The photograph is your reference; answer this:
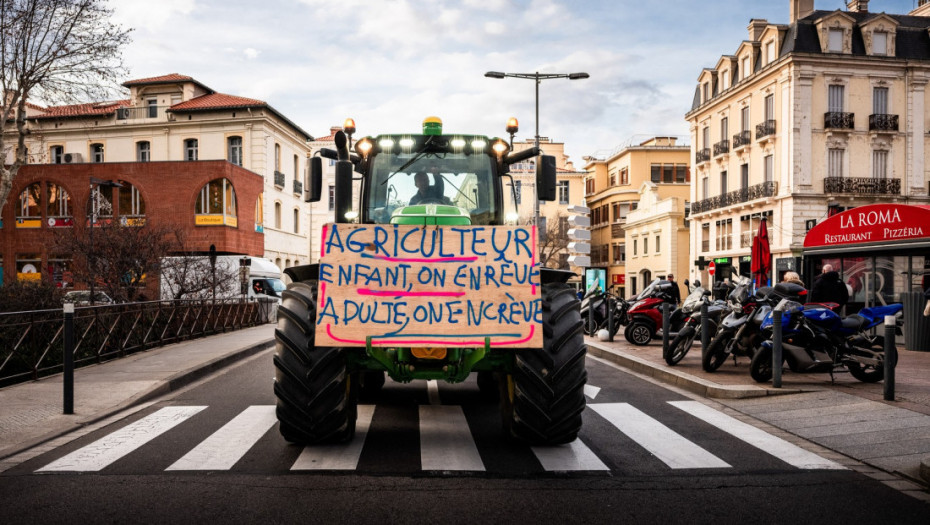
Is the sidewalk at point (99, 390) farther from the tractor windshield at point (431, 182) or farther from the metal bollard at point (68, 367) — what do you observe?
the tractor windshield at point (431, 182)

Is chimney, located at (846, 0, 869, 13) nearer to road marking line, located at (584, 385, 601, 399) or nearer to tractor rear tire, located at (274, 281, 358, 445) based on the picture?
road marking line, located at (584, 385, 601, 399)

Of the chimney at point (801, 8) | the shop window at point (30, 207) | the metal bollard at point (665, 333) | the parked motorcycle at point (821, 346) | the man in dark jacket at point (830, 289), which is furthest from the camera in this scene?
the chimney at point (801, 8)

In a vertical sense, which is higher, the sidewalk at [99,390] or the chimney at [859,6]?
the chimney at [859,6]

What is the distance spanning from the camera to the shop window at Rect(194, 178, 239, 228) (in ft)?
125

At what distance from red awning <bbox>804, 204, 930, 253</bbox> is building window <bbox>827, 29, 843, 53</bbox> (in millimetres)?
25925

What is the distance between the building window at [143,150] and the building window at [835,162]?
136 feet

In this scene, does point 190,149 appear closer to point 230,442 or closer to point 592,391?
point 592,391

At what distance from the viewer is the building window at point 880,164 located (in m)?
39.8

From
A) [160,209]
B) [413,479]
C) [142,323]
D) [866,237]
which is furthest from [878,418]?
[160,209]

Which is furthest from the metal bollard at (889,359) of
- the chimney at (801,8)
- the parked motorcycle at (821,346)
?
the chimney at (801,8)

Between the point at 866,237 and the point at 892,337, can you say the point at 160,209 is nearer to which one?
the point at 866,237

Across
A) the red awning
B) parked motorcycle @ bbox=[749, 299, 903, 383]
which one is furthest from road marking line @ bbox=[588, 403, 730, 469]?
the red awning

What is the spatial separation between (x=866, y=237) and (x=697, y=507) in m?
14.3

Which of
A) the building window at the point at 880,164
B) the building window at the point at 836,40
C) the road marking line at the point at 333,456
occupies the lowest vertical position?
the road marking line at the point at 333,456
